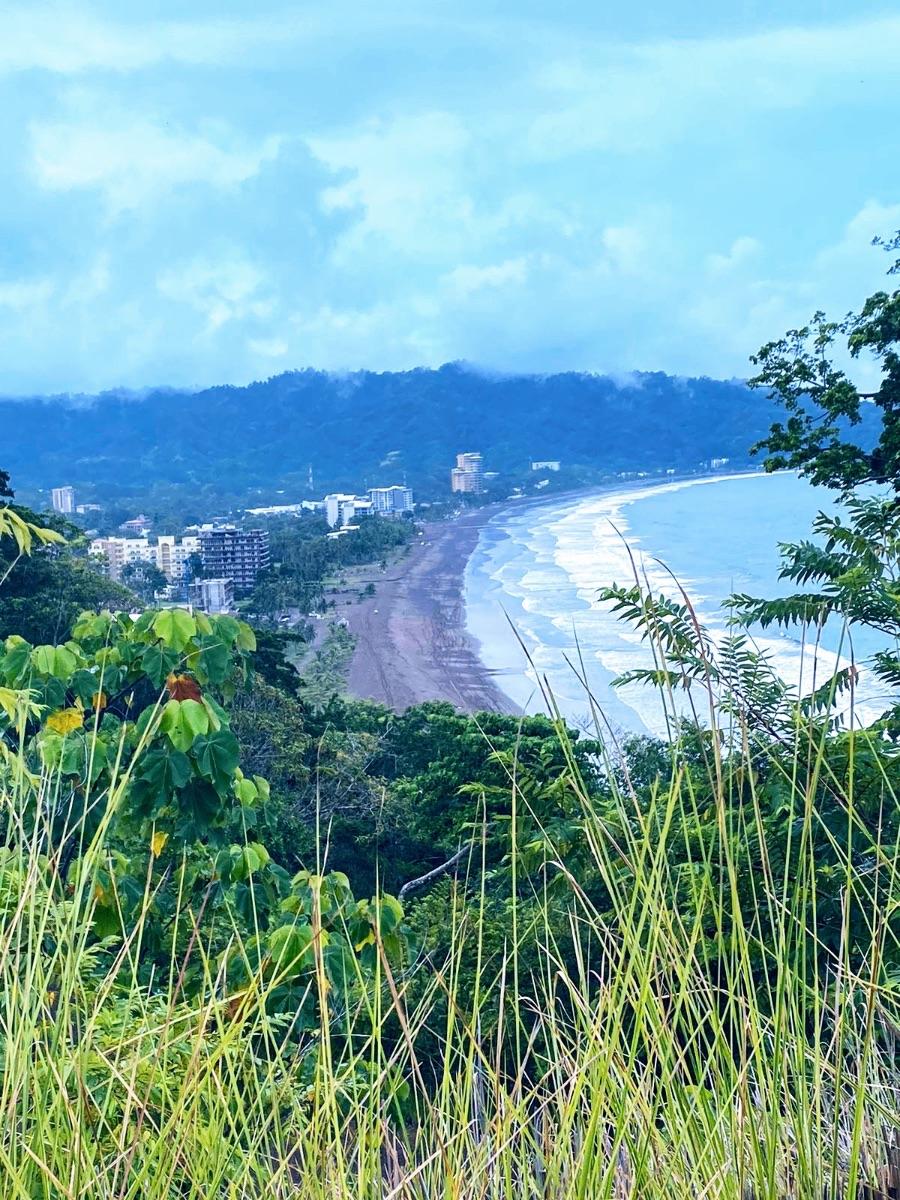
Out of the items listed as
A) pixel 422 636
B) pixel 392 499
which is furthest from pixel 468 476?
pixel 422 636

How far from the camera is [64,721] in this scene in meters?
1.88

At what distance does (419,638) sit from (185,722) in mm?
15770

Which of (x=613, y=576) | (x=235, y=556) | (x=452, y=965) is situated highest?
(x=235, y=556)

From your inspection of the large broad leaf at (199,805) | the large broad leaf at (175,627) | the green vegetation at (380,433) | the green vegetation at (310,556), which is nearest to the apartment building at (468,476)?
the green vegetation at (380,433)

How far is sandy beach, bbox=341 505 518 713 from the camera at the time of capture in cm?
1431

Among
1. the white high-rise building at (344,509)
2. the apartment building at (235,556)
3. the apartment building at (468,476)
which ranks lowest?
the apartment building at (235,556)

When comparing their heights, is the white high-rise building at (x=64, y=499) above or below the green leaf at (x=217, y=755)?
above

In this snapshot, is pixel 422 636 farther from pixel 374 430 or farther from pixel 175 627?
pixel 374 430

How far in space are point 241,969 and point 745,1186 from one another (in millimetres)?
1053

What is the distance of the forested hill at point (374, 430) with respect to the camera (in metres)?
33.6

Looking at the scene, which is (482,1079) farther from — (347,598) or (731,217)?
(731,217)

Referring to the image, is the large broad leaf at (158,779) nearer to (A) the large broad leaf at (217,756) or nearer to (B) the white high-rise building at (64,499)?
(A) the large broad leaf at (217,756)

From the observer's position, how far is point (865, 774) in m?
2.54

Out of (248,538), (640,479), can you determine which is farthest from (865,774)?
(640,479)
